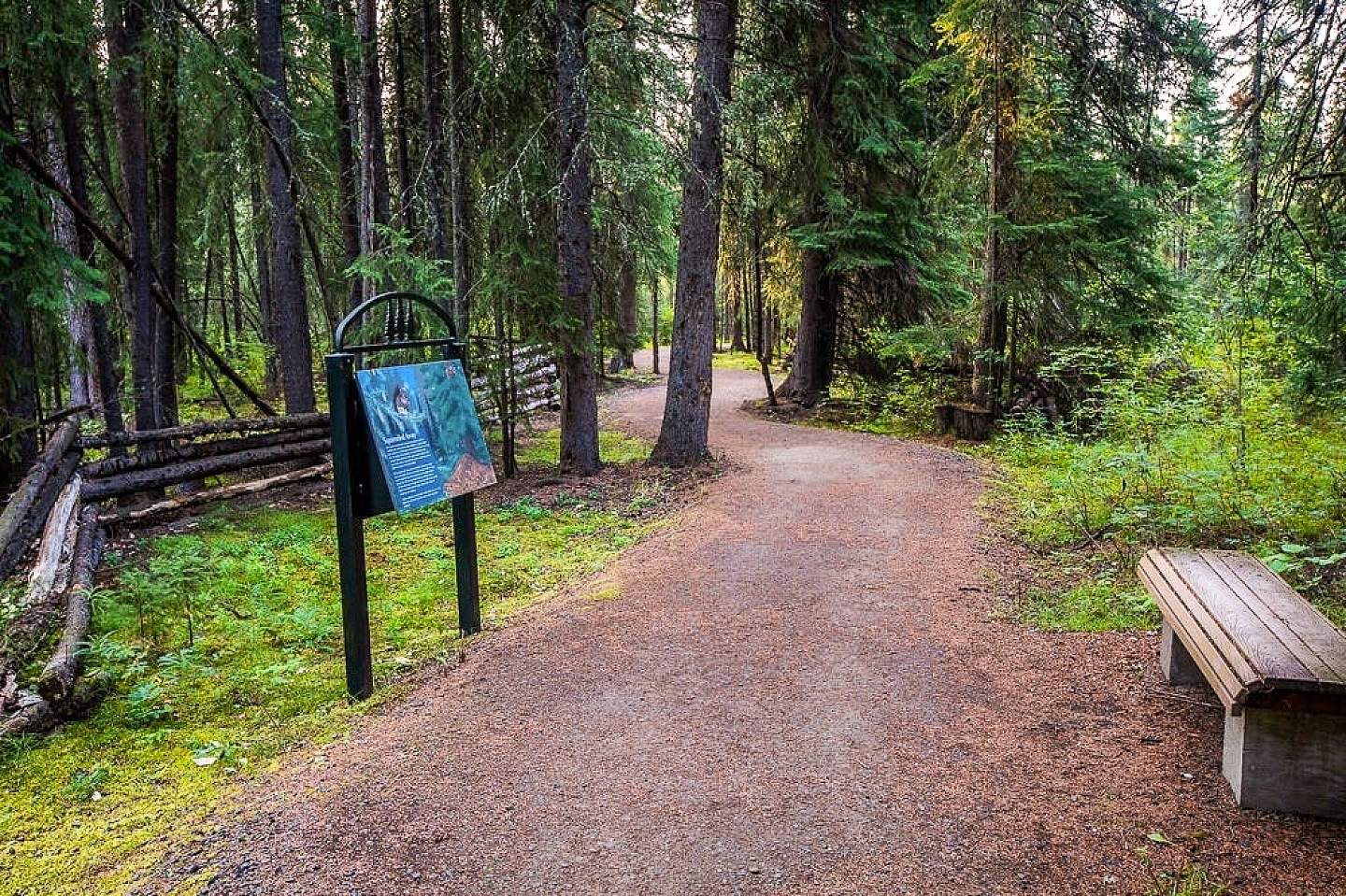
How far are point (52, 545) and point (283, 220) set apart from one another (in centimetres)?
547

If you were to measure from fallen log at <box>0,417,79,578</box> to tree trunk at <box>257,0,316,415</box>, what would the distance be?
2.97 metres

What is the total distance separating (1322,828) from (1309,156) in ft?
14.3

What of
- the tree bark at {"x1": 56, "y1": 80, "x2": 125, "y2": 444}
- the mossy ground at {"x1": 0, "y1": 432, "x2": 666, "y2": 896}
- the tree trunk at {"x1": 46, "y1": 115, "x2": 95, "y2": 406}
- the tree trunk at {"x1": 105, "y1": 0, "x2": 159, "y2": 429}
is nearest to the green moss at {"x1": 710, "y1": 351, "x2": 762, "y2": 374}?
the tree trunk at {"x1": 46, "y1": 115, "x2": 95, "y2": 406}

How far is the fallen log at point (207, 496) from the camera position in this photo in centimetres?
816

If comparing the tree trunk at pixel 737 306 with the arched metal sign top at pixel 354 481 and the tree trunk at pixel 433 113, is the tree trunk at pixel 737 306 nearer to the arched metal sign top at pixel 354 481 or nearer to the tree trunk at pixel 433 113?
the tree trunk at pixel 433 113

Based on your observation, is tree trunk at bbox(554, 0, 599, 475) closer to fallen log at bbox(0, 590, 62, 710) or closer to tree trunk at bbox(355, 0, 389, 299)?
tree trunk at bbox(355, 0, 389, 299)

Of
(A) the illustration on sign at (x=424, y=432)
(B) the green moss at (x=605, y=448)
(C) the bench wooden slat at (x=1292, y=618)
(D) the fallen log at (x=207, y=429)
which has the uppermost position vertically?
(A) the illustration on sign at (x=424, y=432)

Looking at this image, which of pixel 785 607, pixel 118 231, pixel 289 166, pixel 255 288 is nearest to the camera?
pixel 785 607

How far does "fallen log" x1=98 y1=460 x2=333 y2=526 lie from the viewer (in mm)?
8156

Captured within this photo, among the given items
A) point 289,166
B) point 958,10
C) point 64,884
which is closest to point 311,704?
point 64,884

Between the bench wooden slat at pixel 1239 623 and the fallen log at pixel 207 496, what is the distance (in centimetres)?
878

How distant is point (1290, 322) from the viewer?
705cm

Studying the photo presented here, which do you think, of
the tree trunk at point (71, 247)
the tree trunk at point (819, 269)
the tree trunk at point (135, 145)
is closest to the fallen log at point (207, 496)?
the tree trunk at point (135, 145)

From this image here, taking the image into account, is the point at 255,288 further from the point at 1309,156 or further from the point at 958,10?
the point at 1309,156
